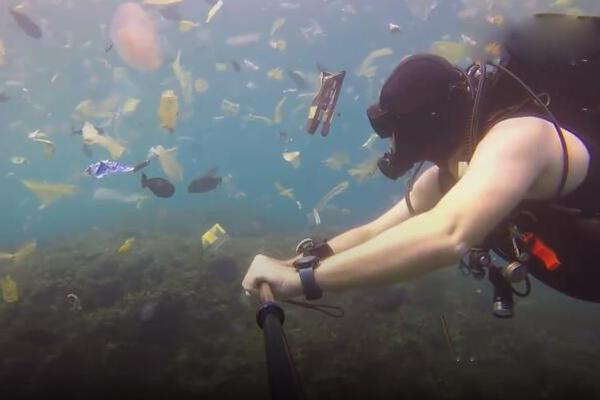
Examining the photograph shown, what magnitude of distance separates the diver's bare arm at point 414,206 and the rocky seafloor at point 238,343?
237 cm

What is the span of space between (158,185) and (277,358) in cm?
637

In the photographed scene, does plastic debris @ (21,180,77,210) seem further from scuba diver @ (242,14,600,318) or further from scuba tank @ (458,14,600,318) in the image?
scuba tank @ (458,14,600,318)

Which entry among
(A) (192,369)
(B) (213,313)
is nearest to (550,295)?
(B) (213,313)

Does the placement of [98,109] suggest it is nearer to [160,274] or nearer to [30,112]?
[160,274]

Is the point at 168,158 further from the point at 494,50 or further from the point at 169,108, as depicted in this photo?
the point at 494,50

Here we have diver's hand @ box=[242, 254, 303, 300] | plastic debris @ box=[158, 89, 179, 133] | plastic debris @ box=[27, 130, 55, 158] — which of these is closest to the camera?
diver's hand @ box=[242, 254, 303, 300]

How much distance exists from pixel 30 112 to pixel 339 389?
52.6 meters

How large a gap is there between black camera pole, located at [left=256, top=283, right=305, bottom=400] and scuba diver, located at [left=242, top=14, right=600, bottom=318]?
354 mm

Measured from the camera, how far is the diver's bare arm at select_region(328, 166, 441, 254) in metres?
3.50

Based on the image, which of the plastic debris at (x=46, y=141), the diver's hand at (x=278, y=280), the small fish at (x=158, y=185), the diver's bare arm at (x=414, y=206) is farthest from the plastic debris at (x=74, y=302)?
→ the diver's hand at (x=278, y=280)

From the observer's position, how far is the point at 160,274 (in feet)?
34.7

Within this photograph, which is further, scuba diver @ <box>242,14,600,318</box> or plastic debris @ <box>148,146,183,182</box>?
plastic debris @ <box>148,146,183,182</box>

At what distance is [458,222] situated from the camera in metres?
1.99

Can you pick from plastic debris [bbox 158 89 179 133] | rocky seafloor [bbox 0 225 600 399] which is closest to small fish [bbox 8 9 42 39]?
plastic debris [bbox 158 89 179 133]
